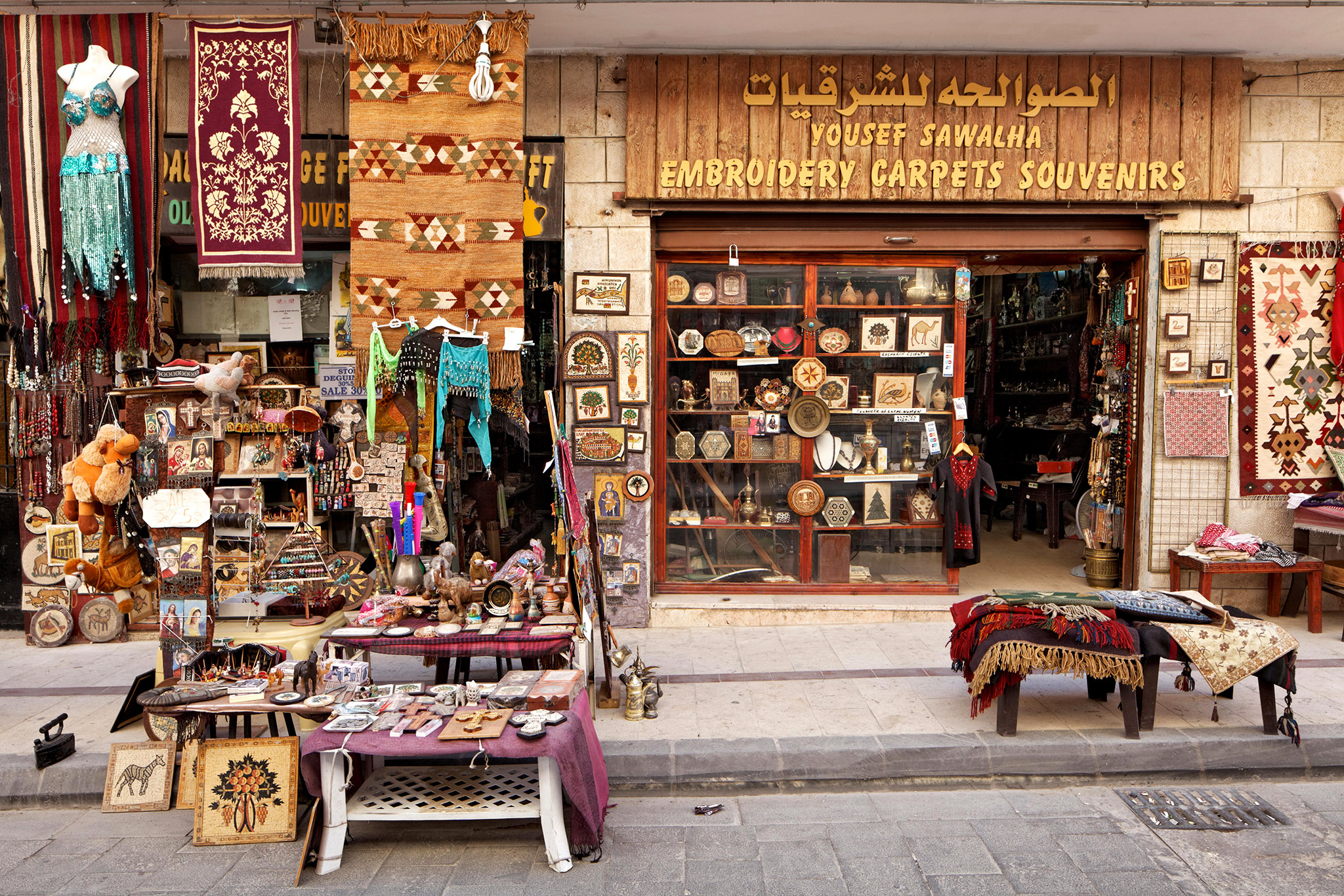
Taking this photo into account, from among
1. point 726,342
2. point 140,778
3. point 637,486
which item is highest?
point 726,342

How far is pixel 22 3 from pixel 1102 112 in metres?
7.98

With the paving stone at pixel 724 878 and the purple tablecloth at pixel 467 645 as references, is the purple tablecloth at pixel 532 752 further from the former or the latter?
the purple tablecloth at pixel 467 645

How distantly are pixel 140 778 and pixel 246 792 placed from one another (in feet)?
2.60

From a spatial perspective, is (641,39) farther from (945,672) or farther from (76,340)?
(945,672)

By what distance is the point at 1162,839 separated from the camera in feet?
12.5

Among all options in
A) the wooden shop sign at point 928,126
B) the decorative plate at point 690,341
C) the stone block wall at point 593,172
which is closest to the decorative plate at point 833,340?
the decorative plate at point 690,341

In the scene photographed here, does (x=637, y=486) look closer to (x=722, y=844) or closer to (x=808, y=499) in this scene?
(x=808, y=499)

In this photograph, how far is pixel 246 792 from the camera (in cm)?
386

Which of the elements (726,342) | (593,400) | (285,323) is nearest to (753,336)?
(726,342)

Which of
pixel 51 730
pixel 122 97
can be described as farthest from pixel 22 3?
pixel 51 730

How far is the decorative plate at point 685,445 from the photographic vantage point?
7258mm

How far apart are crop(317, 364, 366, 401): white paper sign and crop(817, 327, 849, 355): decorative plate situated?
3930mm

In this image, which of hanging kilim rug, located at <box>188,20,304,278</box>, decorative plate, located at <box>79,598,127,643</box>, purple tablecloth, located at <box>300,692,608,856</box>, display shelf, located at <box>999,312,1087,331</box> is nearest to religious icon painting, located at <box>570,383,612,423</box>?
hanging kilim rug, located at <box>188,20,304,278</box>

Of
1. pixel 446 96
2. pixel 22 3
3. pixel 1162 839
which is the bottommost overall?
pixel 1162 839
